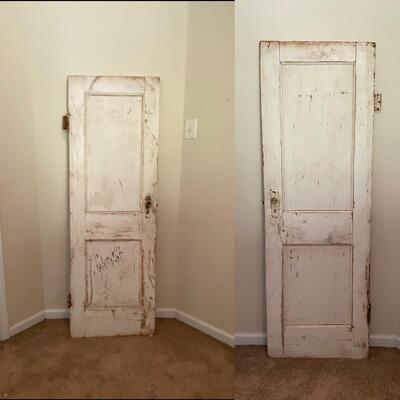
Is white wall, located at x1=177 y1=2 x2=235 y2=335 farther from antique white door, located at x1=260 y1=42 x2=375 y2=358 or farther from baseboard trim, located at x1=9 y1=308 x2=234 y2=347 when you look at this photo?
antique white door, located at x1=260 y1=42 x2=375 y2=358

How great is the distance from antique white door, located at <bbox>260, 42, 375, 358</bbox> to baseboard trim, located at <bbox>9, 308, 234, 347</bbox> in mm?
313

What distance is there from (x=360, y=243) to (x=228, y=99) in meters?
1.13

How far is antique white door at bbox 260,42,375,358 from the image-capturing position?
2000 millimetres

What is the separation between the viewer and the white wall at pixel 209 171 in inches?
85.3

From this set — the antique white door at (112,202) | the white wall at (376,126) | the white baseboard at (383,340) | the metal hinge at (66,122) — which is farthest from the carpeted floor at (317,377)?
the metal hinge at (66,122)

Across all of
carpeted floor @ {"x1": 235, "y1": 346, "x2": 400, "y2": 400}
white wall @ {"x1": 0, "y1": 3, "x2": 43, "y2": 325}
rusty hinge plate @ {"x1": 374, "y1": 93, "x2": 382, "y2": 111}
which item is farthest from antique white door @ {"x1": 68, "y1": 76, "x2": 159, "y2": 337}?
rusty hinge plate @ {"x1": 374, "y1": 93, "x2": 382, "y2": 111}

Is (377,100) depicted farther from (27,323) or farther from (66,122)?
(27,323)

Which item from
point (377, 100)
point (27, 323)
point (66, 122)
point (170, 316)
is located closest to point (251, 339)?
point (170, 316)

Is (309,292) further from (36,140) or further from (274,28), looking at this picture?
(36,140)

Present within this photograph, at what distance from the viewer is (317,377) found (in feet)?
6.45

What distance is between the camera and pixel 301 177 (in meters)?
2.06

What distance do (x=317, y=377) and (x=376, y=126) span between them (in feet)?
4.73

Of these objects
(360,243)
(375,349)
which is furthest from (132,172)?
(375,349)

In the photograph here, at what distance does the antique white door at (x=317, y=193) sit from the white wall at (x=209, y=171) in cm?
24
